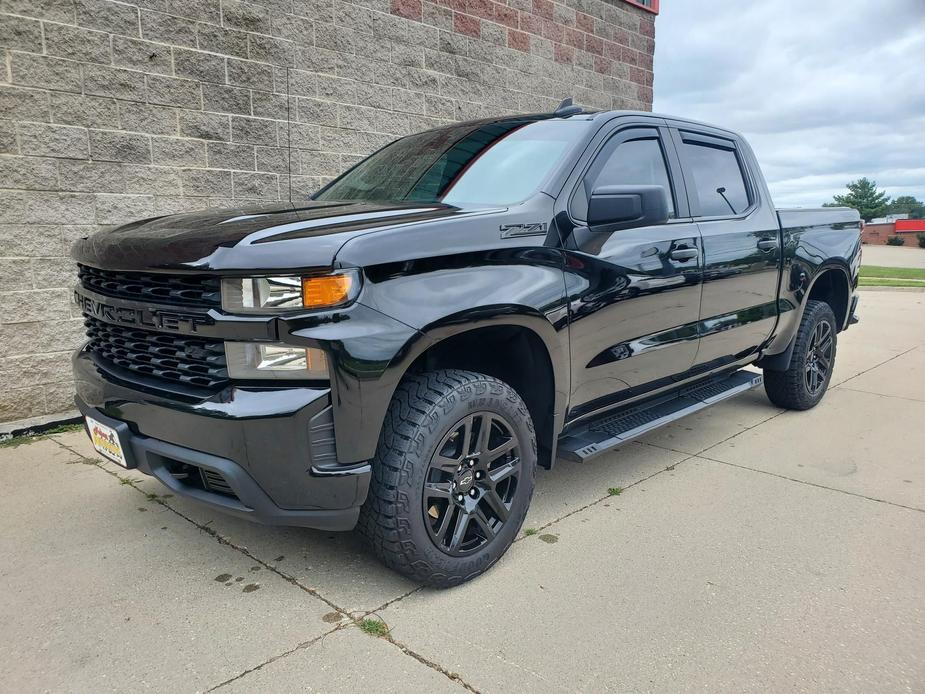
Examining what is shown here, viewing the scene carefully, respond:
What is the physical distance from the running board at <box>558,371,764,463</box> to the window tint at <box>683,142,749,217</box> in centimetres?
106

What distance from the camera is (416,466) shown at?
2.50 meters

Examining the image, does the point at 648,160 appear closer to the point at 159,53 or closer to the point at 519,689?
the point at 519,689

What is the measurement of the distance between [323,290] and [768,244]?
10.4 feet

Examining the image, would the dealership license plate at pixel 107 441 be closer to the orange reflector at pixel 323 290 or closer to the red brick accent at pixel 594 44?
the orange reflector at pixel 323 290

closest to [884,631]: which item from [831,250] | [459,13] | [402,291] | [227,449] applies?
[402,291]

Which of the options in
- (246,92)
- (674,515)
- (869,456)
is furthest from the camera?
(246,92)

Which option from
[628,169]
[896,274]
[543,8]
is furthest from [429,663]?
[896,274]

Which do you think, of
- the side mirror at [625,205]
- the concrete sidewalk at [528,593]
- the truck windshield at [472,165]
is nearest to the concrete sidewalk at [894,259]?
the concrete sidewalk at [528,593]

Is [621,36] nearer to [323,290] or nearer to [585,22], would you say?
[585,22]

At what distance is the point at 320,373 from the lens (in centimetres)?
227

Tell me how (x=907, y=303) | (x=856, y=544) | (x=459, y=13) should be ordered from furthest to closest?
(x=907, y=303) < (x=459, y=13) < (x=856, y=544)

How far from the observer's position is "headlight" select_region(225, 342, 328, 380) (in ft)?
7.43

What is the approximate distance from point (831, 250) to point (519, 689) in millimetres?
4186

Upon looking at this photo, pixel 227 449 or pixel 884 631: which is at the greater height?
pixel 227 449
